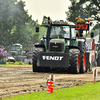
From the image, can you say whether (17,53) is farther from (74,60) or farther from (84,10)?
(74,60)

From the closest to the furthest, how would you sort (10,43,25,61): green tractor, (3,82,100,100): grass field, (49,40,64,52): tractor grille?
(3,82,100,100): grass field, (49,40,64,52): tractor grille, (10,43,25,61): green tractor

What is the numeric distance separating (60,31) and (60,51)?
5.08 feet

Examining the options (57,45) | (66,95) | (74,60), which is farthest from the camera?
(57,45)

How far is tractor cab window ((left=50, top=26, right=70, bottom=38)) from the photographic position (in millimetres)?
21547

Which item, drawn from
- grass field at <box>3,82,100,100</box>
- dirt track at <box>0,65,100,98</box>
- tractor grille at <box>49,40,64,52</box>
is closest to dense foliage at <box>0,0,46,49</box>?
tractor grille at <box>49,40,64,52</box>

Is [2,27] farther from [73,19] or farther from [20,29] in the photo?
[73,19]

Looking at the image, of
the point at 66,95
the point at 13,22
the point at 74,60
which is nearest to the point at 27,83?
the point at 66,95

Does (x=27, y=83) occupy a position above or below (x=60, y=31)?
below

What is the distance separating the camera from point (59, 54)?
20.1 meters

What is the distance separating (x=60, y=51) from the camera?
20.7 m

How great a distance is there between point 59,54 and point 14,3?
64.0 m

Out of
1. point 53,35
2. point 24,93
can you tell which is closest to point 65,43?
point 53,35

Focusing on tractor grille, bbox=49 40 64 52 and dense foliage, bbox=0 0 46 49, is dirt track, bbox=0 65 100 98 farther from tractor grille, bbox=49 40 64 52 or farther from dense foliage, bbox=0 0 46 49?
dense foliage, bbox=0 0 46 49

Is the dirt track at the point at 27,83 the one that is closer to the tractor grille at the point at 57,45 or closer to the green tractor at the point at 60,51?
the green tractor at the point at 60,51
